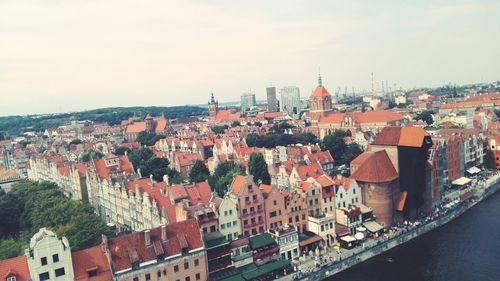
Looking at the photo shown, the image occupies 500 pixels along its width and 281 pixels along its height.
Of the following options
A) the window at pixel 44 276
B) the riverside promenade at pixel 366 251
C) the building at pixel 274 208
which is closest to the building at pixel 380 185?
the riverside promenade at pixel 366 251

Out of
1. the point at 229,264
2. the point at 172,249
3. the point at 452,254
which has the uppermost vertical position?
the point at 172,249

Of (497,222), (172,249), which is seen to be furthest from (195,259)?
(497,222)

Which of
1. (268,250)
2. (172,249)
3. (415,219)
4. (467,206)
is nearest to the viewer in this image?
(172,249)

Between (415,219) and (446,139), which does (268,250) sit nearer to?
(415,219)

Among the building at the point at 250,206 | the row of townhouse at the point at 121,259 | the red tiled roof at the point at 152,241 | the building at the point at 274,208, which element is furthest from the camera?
the building at the point at 274,208

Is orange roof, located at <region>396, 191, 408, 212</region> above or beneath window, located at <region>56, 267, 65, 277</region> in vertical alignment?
beneath

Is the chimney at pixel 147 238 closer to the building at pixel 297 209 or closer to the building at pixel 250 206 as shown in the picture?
the building at pixel 250 206

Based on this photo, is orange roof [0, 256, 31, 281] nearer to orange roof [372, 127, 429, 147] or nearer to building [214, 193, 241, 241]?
building [214, 193, 241, 241]

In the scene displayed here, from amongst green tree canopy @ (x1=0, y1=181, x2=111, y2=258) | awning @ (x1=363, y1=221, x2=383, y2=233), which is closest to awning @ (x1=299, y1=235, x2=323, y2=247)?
awning @ (x1=363, y1=221, x2=383, y2=233)
